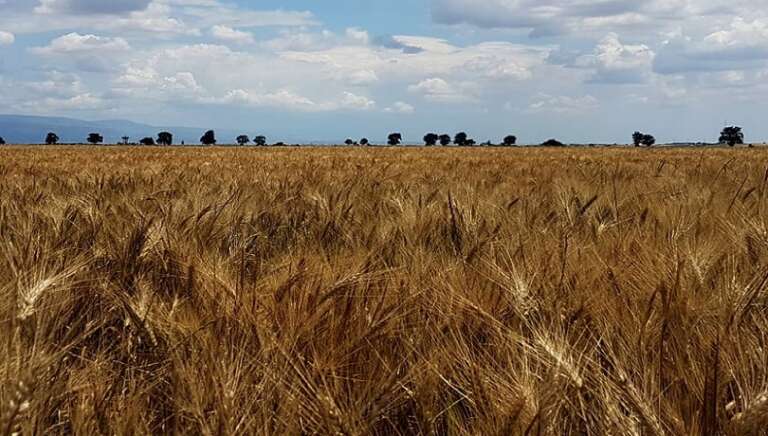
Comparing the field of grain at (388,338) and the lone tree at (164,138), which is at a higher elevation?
the field of grain at (388,338)

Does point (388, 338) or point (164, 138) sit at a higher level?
point (388, 338)

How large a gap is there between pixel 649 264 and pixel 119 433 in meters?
1.48

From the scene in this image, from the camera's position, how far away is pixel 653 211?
3.37 meters

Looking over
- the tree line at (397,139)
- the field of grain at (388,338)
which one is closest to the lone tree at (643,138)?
the tree line at (397,139)

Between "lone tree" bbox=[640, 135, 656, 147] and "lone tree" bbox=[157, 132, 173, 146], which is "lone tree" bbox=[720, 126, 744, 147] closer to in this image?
"lone tree" bbox=[640, 135, 656, 147]

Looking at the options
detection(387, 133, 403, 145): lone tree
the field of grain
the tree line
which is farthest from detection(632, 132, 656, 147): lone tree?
the field of grain

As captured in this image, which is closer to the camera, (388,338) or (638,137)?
(388,338)

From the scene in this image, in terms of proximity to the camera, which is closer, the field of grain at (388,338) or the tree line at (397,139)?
the field of grain at (388,338)

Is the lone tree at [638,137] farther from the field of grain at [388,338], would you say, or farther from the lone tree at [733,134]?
the field of grain at [388,338]

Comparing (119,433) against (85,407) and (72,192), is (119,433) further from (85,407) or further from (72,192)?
(72,192)

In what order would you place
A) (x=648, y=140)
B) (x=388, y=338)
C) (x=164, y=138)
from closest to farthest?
1. (x=388, y=338)
2. (x=164, y=138)
3. (x=648, y=140)

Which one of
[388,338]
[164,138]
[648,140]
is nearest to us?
[388,338]

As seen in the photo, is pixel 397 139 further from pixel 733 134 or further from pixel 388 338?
pixel 388 338

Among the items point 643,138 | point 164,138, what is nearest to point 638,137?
point 643,138
